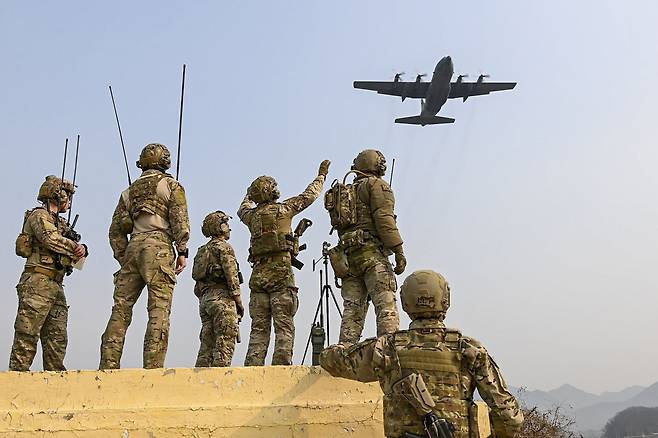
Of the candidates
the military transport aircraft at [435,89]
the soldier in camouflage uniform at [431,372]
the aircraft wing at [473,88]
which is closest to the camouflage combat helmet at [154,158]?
the soldier in camouflage uniform at [431,372]

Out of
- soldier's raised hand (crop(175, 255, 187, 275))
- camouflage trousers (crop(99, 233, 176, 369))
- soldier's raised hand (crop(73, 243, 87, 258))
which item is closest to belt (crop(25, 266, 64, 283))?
soldier's raised hand (crop(73, 243, 87, 258))

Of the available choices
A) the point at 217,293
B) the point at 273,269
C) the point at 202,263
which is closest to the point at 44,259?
the point at 202,263

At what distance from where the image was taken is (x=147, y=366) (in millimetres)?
5941

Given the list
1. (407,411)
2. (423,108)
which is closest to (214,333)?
(407,411)

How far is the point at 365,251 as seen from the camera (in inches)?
261

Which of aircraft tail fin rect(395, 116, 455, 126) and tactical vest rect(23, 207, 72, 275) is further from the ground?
aircraft tail fin rect(395, 116, 455, 126)

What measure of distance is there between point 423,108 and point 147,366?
37.2 metres

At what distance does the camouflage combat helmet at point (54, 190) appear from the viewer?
7.02m

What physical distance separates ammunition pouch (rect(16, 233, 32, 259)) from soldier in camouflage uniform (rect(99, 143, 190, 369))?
79cm

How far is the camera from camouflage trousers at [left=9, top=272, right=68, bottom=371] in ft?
21.1

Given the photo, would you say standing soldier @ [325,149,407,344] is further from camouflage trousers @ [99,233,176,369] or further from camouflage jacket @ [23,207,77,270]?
camouflage jacket @ [23,207,77,270]

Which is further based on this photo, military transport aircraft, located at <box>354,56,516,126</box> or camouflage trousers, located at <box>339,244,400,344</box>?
military transport aircraft, located at <box>354,56,516,126</box>

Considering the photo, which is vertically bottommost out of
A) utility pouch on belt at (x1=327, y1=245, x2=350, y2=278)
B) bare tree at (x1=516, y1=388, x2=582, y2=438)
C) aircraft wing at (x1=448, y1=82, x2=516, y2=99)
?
bare tree at (x1=516, y1=388, x2=582, y2=438)

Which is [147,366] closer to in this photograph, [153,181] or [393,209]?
[153,181]
